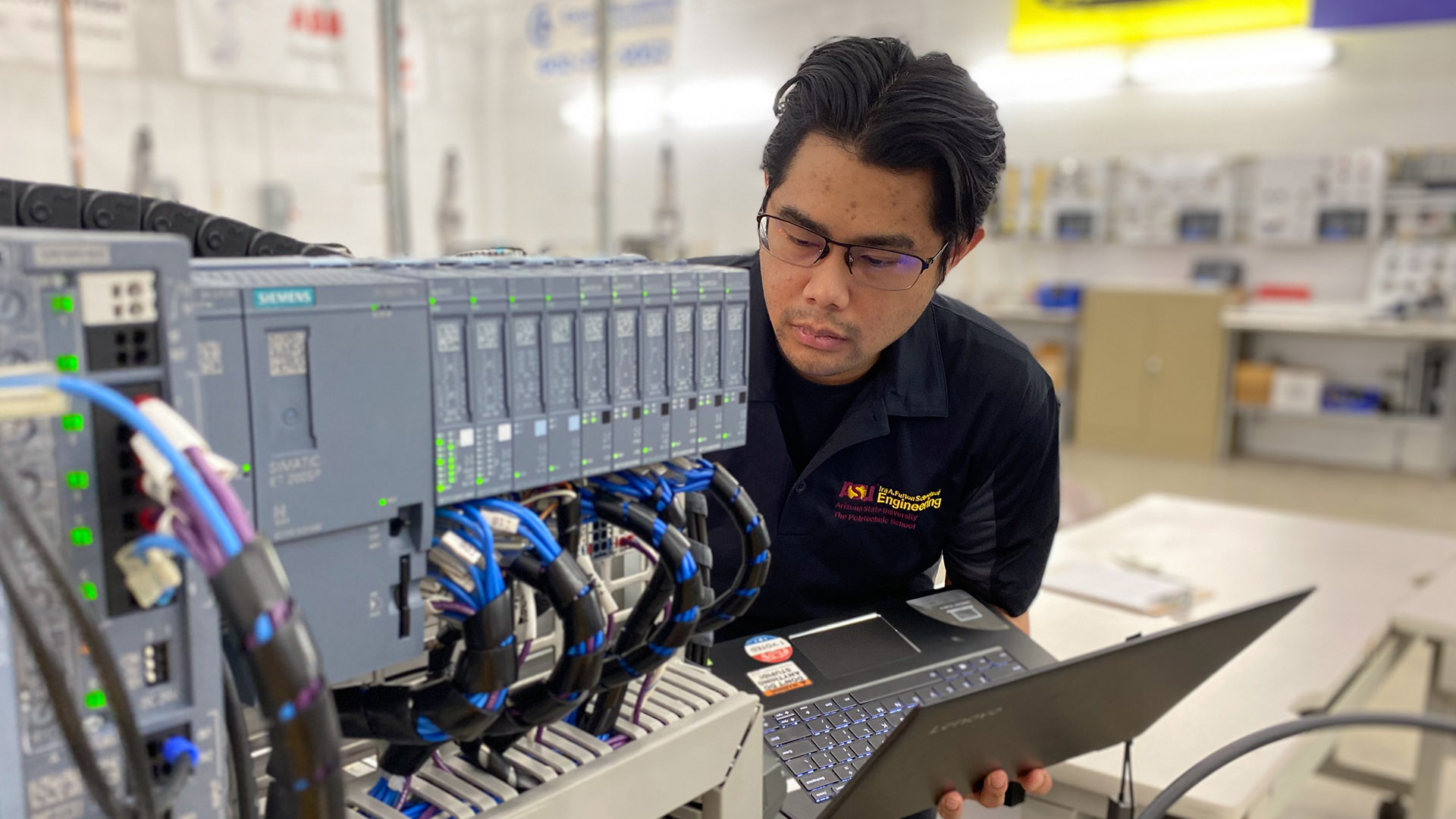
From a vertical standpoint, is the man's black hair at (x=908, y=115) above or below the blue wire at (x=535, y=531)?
above

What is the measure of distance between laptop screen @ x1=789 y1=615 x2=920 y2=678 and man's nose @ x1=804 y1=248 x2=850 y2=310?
0.38m

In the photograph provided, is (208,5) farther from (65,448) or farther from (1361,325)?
(1361,325)

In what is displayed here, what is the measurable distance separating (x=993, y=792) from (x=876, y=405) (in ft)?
1.77

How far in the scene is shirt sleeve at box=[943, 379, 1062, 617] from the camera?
1.36 metres

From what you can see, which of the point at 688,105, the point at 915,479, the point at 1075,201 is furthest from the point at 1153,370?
the point at 915,479

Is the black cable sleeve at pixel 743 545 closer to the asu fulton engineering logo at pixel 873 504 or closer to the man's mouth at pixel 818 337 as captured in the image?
the man's mouth at pixel 818 337

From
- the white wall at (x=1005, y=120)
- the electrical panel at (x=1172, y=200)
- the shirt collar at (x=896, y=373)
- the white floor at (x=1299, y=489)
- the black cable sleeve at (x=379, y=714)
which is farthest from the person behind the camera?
the electrical panel at (x=1172, y=200)

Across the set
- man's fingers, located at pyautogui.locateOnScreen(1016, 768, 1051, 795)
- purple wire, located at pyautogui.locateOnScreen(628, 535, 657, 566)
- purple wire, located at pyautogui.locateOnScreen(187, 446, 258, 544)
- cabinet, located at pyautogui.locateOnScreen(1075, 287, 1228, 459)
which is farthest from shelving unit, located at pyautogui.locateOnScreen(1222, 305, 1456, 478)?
purple wire, located at pyautogui.locateOnScreen(187, 446, 258, 544)

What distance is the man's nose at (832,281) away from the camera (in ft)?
3.67

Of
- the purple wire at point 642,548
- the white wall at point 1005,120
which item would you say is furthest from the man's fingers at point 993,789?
the white wall at point 1005,120

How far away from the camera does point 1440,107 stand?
5477 mm

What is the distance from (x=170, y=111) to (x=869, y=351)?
261 inches

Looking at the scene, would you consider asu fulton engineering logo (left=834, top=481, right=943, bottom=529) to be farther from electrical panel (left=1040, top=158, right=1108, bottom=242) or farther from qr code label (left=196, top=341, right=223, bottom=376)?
electrical panel (left=1040, top=158, right=1108, bottom=242)

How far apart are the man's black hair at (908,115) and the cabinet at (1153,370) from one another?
5.23 m
